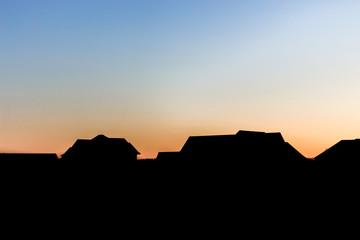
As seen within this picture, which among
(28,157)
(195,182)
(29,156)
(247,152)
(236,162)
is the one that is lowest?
(195,182)

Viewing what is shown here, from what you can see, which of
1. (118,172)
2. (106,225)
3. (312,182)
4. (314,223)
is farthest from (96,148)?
(314,223)

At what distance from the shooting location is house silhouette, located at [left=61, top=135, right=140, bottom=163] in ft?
180

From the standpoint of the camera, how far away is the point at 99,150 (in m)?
55.2

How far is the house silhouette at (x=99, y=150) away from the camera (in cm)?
5478

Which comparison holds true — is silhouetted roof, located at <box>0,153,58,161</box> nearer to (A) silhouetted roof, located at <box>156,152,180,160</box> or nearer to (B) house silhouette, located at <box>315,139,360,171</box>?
(A) silhouetted roof, located at <box>156,152,180,160</box>

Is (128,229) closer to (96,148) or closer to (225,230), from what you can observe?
(225,230)

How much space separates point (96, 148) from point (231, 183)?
1090 inches

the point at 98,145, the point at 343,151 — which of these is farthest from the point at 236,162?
the point at 98,145

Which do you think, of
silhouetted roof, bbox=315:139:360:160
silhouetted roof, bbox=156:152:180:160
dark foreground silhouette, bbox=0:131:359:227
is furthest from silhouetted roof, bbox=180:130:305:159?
silhouetted roof, bbox=156:152:180:160

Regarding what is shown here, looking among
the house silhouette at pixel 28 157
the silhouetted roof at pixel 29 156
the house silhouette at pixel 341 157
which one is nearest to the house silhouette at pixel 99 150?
the silhouetted roof at pixel 29 156

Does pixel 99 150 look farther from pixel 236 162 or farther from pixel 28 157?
pixel 236 162

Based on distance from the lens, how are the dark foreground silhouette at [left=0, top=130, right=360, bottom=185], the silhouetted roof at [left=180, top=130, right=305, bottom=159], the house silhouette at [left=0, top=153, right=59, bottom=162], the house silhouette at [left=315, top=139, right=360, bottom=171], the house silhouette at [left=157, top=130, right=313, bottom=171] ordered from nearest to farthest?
Answer: the house silhouette at [left=315, top=139, right=360, bottom=171] → the dark foreground silhouette at [left=0, top=130, right=360, bottom=185] → the house silhouette at [left=157, top=130, right=313, bottom=171] → the silhouetted roof at [left=180, top=130, right=305, bottom=159] → the house silhouette at [left=0, top=153, right=59, bottom=162]

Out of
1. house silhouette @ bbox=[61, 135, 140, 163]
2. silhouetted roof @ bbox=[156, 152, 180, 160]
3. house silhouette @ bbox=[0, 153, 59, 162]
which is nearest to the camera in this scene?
house silhouette @ bbox=[0, 153, 59, 162]

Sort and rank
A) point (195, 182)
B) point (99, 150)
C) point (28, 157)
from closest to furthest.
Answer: point (195, 182)
point (28, 157)
point (99, 150)
